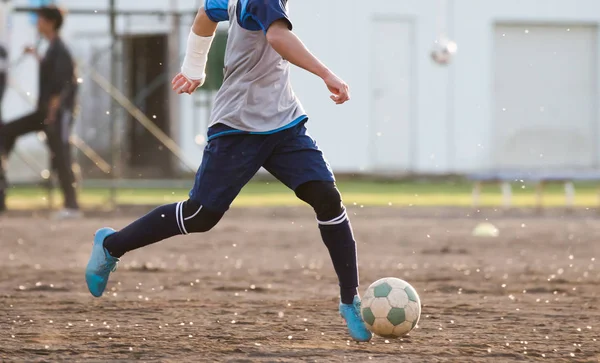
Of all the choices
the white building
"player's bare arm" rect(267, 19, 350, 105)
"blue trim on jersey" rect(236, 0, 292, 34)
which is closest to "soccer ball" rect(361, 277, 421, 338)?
"player's bare arm" rect(267, 19, 350, 105)

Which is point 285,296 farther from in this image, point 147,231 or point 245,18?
point 245,18

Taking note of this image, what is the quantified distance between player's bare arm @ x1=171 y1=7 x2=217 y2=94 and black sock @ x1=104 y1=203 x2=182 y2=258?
556 mm

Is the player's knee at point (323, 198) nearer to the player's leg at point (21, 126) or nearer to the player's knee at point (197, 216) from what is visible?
the player's knee at point (197, 216)

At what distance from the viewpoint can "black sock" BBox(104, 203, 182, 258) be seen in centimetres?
505

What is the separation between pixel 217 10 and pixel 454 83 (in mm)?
18799

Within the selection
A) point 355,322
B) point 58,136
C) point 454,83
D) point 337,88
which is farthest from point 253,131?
point 454,83

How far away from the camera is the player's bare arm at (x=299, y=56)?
4.49m

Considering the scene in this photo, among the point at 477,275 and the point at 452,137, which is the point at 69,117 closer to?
the point at 477,275

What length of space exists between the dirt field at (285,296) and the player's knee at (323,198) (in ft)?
1.66

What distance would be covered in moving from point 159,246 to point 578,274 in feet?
12.0

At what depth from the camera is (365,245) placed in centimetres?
970

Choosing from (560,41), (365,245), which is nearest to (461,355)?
(365,245)

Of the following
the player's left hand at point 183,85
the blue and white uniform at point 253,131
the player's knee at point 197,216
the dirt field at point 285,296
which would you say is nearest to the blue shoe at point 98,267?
the dirt field at point 285,296

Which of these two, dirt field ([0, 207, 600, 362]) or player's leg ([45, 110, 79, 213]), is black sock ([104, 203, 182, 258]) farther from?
player's leg ([45, 110, 79, 213])
